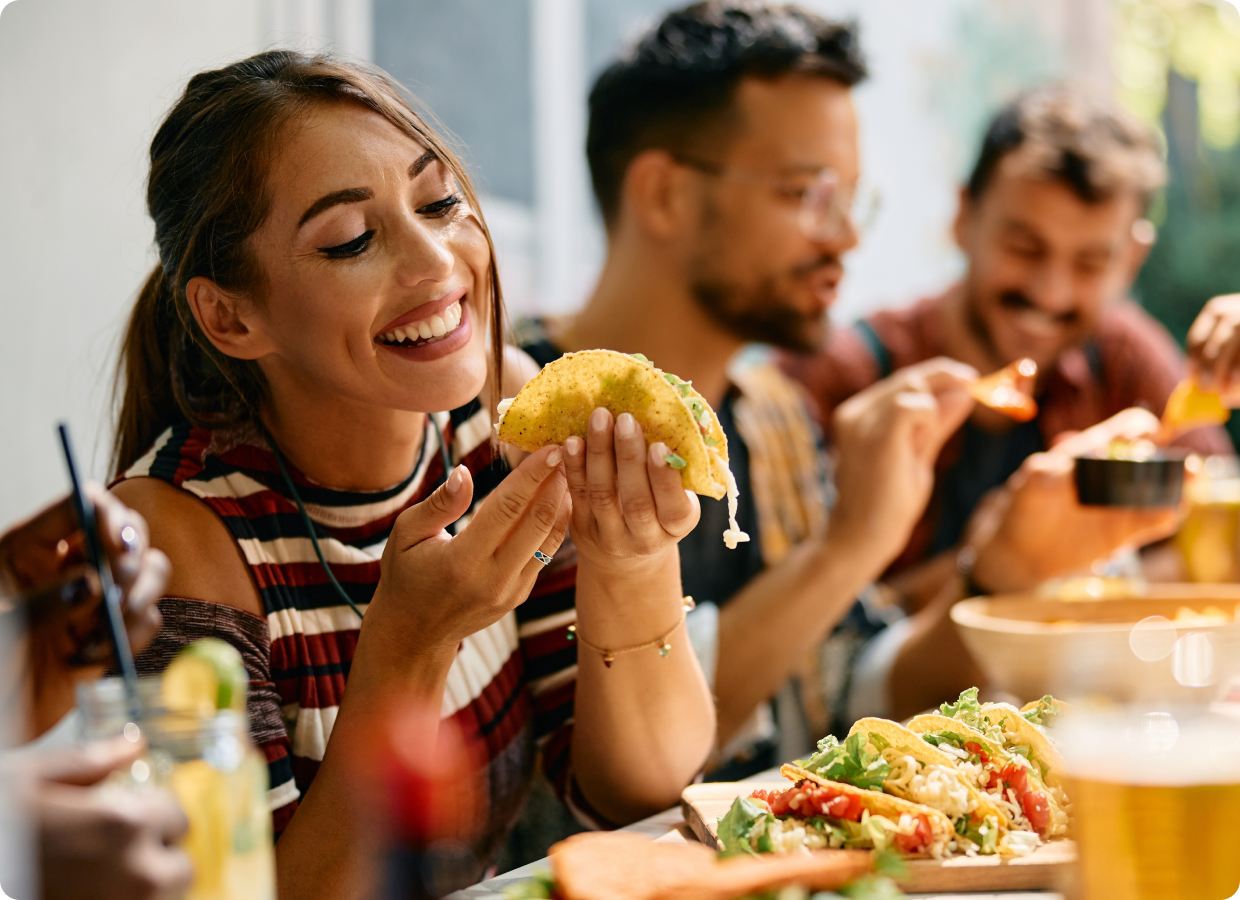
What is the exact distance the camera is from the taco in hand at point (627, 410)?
121 centimetres

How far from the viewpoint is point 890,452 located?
2137 millimetres

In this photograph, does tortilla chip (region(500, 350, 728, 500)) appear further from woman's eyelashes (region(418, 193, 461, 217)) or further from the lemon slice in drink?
the lemon slice in drink

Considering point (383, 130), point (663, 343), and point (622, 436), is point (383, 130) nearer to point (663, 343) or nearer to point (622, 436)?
point (622, 436)

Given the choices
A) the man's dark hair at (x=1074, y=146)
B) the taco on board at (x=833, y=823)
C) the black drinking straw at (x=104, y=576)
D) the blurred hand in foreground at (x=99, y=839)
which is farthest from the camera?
the man's dark hair at (x=1074, y=146)

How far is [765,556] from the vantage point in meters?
2.49

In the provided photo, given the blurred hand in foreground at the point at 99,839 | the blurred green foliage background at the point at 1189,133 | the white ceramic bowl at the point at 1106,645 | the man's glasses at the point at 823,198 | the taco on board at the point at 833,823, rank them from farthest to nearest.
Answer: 1. the blurred green foliage background at the point at 1189,133
2. the man's glasses at the point at 823,198
3. the taco on board at the point at 833,823
4. the white ceramic bowl at the point at 1106,645
5. the blurred hand in foreground at the point at 99,839

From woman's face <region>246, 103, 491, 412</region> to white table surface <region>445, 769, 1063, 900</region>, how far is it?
1.89ft

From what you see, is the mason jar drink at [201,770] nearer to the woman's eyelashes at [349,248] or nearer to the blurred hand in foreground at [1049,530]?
the woman's eyelashes at [349,248]

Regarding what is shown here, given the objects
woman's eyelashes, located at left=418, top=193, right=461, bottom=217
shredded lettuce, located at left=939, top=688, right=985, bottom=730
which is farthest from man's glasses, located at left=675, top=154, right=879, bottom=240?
shredded lettuce, located at left=939, top=688, right=985, bottom=730

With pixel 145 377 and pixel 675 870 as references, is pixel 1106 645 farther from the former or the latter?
pixel 145 377

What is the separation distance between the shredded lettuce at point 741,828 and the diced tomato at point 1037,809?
280 millimetres

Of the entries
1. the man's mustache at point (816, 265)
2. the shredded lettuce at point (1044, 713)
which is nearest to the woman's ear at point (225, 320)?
the shredded lettuce at point (1044, 713)

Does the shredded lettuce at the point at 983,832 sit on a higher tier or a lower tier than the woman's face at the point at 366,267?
lower

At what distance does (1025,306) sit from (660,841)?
8.03ft
